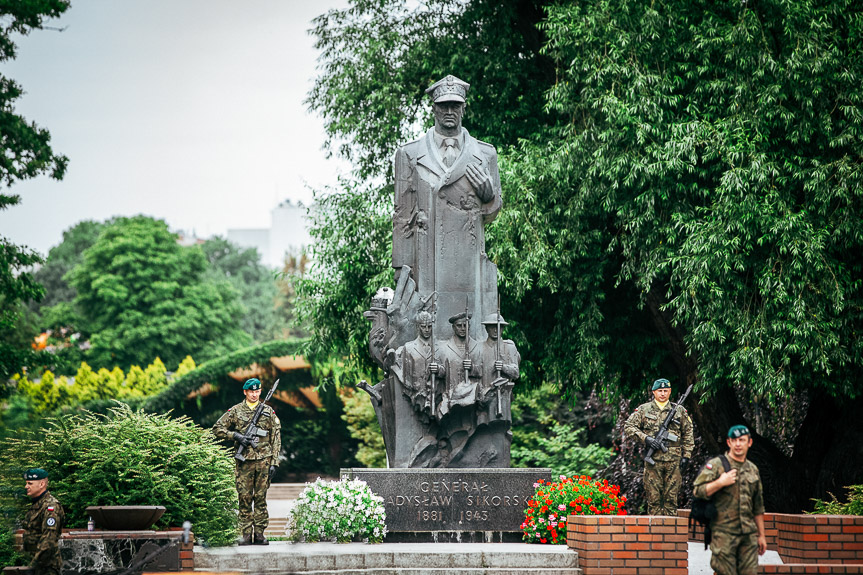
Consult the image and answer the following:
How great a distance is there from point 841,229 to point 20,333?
42183mm

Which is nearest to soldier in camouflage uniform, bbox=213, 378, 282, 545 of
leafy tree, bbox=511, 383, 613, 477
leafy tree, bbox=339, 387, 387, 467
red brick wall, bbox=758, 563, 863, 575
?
red brick wall, bbox=758, 563, 863, 575

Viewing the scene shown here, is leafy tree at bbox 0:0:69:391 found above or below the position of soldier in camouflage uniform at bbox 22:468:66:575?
above

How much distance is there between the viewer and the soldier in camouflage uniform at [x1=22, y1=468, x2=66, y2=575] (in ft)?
32.4

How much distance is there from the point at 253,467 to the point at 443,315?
11.0ft

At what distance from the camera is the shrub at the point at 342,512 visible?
41.0 ft

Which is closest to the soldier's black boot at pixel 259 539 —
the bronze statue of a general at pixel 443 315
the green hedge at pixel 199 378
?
the bronze statue of a general at pixel 443 315

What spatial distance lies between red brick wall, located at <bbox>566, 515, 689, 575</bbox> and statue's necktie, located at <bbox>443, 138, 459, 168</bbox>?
5847 millimetres

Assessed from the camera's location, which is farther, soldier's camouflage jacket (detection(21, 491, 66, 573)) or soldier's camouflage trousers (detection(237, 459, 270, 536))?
soldier's camouflage trousers (detection(237, 459, 270, 536))

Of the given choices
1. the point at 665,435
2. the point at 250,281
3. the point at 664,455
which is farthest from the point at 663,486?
the point at 250,281

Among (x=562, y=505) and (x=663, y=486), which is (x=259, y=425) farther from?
(x=663, y=486)

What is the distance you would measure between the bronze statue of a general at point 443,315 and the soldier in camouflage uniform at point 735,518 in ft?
16.8

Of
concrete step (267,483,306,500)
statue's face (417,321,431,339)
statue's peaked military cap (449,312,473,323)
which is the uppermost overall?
statue's peaked military cap (449,312,473,323)

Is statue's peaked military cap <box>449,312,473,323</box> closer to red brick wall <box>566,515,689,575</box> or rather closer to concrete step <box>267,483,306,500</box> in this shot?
red brick wall <box>566,515,689,575</box>

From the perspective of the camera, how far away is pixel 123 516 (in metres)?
11.1
